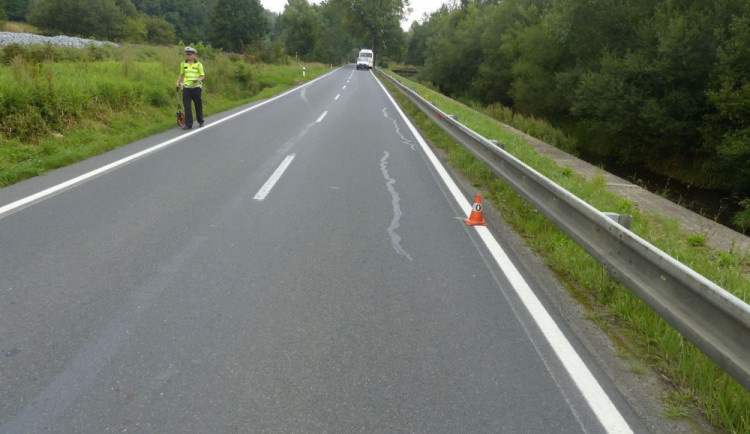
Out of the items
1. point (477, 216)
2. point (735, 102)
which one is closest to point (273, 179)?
point (477, 216)

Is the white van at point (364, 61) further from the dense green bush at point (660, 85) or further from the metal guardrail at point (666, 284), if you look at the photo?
the metal guardrail at point (666, 284)

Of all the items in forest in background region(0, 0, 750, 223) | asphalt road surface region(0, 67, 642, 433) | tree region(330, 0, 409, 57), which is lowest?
asphalt road surface region(0, 67, 642, 433)

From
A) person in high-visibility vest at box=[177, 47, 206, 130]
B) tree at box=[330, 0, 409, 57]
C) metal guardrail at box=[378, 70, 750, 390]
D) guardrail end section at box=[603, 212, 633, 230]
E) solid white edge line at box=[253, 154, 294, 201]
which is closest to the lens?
metal guardrail at box=[378, 70, 750, 390]

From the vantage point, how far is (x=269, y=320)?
338cm

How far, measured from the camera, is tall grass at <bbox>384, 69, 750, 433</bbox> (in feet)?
8.71

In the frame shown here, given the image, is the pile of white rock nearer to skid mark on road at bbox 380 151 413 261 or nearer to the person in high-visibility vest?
the person in high-visibility vest

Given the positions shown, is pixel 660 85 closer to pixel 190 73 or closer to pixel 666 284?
pixel 190 73

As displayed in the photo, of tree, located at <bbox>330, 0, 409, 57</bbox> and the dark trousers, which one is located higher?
tree, located at <bbox>330, 0, 409, 57</bbox>

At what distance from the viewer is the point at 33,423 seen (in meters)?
2.31

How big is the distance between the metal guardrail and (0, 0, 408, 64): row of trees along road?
4708 cm

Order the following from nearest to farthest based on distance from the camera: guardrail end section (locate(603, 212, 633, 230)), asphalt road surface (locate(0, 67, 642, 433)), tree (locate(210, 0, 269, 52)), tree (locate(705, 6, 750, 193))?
asphalt road surface (locate(0, 67, 642, 433))
guardrail end section (locate(603, 212, 633, 230))
tree (locate(705, 6, 750, 193))
tree (locate(210, 0, 269, 52))

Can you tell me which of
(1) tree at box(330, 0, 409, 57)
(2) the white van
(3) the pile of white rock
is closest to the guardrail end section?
(3) the pile of white rock

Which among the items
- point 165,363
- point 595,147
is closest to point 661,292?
point 165,363

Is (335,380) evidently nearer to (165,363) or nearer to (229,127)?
(165,363)
